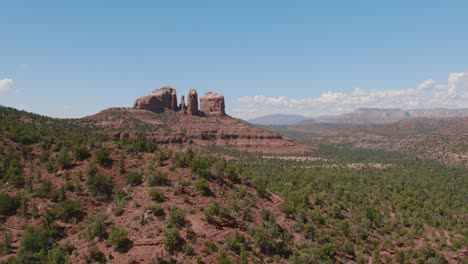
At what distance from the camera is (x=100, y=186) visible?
1430 inches

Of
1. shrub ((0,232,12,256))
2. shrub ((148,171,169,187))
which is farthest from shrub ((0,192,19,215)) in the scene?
shrub ((148,171,169,187))

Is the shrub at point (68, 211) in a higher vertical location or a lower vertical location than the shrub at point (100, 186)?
lower

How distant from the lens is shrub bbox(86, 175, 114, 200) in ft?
117

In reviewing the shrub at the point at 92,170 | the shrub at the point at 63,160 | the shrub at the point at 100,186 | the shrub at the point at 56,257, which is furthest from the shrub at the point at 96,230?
the shrub at the point at 63,160

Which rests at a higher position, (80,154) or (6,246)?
(80,154)

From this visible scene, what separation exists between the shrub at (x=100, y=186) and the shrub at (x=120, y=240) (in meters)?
7.63

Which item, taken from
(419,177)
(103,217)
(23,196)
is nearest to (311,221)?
(103,217)

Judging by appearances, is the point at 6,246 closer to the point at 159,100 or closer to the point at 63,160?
the point at 63,160

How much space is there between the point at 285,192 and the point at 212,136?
96608 millimetres

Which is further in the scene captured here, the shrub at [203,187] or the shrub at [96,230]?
the shrub at [203,187]

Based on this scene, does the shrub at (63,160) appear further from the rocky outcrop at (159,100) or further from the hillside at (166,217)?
the rocky outcrop at (159,100)

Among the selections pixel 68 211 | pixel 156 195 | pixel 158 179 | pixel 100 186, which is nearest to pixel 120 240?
pixel 156 195

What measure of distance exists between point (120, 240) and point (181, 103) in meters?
141

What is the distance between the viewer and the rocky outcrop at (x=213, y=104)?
172500mm
